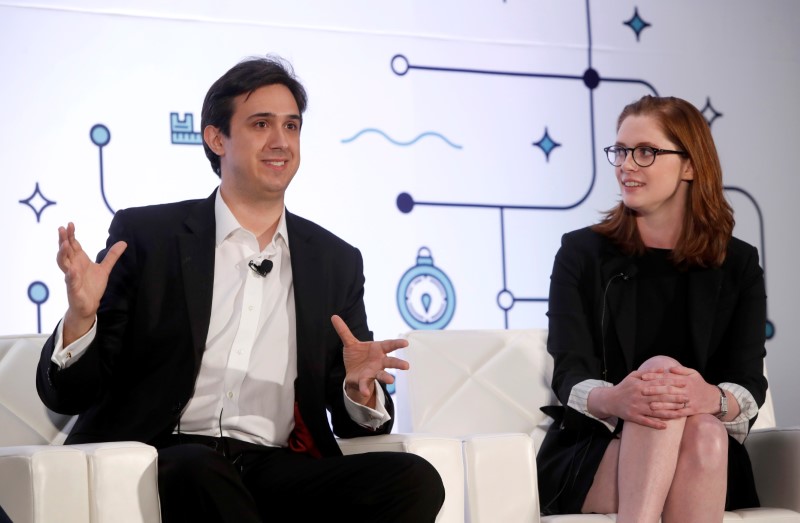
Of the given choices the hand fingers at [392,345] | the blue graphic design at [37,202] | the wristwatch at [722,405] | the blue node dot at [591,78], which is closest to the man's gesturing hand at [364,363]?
the hand fingers at [392,345]

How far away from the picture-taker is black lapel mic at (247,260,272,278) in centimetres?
256

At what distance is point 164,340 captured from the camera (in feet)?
7.97

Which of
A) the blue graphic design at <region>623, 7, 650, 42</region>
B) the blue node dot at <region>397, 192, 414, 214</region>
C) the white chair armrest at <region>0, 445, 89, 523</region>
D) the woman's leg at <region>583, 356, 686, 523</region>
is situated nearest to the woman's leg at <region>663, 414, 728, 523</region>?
the woman's leg at <region>583, 356, 686, 523</region>

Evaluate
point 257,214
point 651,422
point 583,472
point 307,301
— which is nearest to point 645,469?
point 651,422

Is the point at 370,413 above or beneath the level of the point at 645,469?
above

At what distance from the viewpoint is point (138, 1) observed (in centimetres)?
339

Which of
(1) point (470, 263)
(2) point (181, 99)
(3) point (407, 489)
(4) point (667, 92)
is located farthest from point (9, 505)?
(4) point (667, 92)

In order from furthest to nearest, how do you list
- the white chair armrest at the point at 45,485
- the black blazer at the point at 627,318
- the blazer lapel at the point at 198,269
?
the black blazer at the point at 627,318 < the blazer lapel at the point at 198,269 < the white chair armrest at the point at 45,485

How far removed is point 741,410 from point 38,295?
204 cm

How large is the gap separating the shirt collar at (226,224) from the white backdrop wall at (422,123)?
0.78 meters

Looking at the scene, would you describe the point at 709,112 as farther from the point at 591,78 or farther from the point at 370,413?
the point at 370,413

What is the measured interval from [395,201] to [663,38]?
1.26 meters

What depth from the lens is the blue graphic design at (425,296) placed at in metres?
3.63

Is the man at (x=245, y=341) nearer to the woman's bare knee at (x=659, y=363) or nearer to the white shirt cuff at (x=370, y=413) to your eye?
the white shirt cuff at (x=370, y=413)
